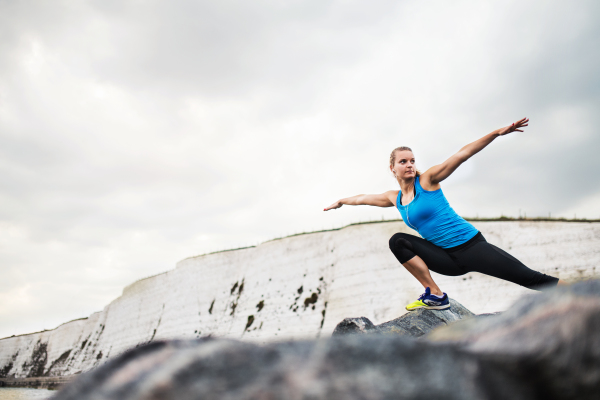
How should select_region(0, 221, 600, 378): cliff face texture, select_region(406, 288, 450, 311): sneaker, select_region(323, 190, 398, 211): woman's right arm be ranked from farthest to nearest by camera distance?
select_region(0, 221, 600, 378): cliff face texture, select_region(323, 190, 398, 211): woman's right arm, select_region(406, 288, 450, 311): sneaker

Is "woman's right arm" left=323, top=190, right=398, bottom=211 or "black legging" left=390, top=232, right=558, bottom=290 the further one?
"woman's right arm" left=323, top=190, right=398, bottom=211

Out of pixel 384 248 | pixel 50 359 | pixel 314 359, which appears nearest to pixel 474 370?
pixel 314 359

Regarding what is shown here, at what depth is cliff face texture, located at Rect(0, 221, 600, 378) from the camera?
48.5 ft

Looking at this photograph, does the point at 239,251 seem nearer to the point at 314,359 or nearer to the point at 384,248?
the point at 384,248

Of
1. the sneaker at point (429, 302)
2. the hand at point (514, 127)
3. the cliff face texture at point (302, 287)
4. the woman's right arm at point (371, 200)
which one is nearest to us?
the hand at point (514, 127)

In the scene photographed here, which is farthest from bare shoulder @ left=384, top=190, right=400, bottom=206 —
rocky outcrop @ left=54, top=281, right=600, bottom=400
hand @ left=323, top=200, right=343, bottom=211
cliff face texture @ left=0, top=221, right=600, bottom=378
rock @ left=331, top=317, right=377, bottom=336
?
cliff face texture @ left=0, top=221, right=600, bottom=378

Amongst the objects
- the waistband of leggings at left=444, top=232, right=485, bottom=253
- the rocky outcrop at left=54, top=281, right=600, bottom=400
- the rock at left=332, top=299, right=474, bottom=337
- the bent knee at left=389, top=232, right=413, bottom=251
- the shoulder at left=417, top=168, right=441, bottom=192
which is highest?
the shoulder at left=417, top=168, right=441, bottom=192

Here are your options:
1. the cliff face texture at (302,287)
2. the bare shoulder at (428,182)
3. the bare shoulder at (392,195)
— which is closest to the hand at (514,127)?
the bare shoulder at (428,182)

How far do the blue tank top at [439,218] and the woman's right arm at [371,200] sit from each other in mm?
508

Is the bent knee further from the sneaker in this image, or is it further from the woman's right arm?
the sneaker

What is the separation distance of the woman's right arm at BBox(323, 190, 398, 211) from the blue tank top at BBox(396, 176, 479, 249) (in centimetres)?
51

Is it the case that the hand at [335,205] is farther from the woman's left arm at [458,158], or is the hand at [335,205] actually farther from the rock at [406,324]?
the rock at [406,324]

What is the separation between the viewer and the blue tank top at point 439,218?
409 cm

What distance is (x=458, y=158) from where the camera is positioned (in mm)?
3855
